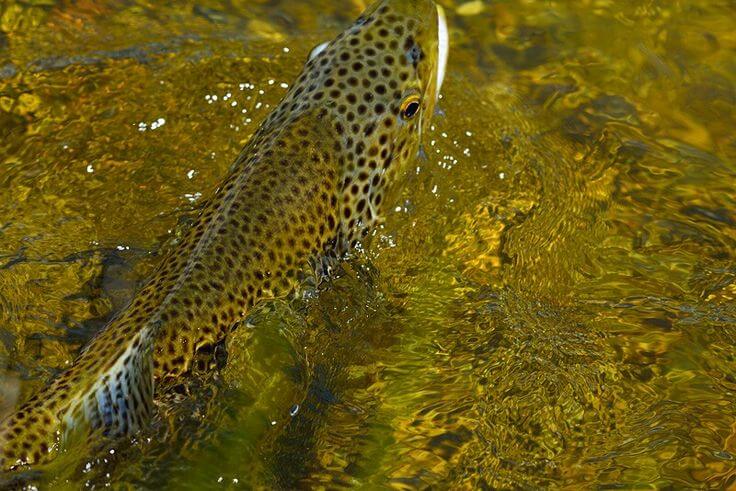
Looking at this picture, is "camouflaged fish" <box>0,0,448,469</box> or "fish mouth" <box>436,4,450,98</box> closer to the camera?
"camouflaged fish" <box>0,0,448,469</box>

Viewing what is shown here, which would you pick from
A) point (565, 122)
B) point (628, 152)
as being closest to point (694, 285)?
point (628, 152)

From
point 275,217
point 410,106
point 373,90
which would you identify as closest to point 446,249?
point 410,106

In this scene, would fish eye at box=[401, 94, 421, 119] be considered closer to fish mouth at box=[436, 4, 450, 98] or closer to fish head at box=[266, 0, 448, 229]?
fish head at box=[266, 0, 448, 229]

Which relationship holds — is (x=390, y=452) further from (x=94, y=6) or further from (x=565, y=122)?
(x=94, y=6)

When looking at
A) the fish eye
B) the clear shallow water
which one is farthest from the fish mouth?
the clear shallow water

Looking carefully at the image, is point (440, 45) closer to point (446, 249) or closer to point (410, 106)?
point (410, 106)

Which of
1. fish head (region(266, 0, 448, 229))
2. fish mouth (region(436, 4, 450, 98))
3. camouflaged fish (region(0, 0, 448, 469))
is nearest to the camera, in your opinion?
camouflaged fish (region(0, 0, 448, 469))
